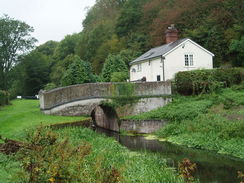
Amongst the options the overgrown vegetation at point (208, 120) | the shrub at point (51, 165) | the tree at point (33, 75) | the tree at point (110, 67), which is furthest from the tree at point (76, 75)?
the shrub at point (51, 165)

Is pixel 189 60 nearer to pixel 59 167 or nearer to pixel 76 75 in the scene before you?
pixel 76 75

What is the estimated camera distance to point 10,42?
150 feet

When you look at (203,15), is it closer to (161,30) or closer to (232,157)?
(161,30)

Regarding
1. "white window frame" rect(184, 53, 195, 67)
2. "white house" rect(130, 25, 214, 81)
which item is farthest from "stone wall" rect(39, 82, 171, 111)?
"white window frame" rect(184, 53, 195, 67)

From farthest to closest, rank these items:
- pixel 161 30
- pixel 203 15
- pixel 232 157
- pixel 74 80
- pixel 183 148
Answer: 1. pixel 161 30
2. pixel 203 15
3. pixel 74 80
4. pixel 183 148
5. pixel 232 157

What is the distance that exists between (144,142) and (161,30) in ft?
90.3

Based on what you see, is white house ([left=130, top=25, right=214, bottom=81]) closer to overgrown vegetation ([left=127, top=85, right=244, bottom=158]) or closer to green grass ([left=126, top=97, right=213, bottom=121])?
overgrown vegetation ([left=127, top=85, right=244, bottom=158])

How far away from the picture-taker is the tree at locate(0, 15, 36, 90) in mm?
44969

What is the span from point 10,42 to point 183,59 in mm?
27971

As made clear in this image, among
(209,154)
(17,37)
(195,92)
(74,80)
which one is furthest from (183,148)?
(17,37)

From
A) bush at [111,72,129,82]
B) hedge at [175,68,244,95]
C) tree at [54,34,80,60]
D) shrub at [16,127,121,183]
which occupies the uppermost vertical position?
tree at [54,34,80,60]

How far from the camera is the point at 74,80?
3294cm

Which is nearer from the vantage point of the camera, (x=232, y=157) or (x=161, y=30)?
(x=232, y=157)

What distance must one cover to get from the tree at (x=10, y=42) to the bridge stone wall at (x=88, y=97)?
79.9 feet
